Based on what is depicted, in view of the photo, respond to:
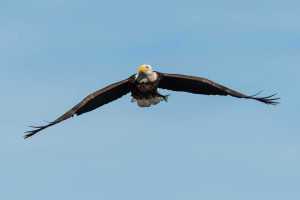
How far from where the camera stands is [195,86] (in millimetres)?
19578

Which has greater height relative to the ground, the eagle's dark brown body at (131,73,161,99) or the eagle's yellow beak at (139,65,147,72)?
the eagle's yellow beak at (139,65,147,72)

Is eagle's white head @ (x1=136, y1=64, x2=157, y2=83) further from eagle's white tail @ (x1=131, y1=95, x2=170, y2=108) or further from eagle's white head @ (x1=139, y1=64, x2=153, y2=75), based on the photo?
eagle's white tail @ (x1=131, y1=95, x2=170, y2=108)

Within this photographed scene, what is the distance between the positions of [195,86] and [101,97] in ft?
7.97

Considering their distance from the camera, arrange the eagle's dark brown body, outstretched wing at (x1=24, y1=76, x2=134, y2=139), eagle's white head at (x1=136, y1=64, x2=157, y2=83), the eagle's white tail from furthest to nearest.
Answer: the eagle's white tail < the eagle's dark brown body < eagle's white head at (x1=136, y1=64, x2=157, y2=83) < outstretched wing at (x1=24, y1=76, x2=134, y2=139)

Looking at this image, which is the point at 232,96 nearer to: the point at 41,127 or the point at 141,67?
the point at 141,67

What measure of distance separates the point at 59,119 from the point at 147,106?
8.96 ft

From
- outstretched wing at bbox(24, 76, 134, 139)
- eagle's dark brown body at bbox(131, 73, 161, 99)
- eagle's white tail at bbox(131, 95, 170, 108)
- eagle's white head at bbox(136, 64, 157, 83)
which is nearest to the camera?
outstretched wing at bbox(24, 76, 134, 139)

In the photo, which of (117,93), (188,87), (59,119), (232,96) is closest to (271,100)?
(232,96)

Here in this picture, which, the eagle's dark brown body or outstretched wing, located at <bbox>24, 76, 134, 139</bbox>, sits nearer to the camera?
outstretched wing, located at <bbox>24, 76, 134, 139</bbox>

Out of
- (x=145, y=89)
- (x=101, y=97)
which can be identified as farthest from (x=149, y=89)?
(x=101, y=97)

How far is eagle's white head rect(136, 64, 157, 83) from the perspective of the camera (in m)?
18.8

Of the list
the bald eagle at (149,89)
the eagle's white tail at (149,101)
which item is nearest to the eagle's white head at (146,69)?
the bald eagle at (149,89)

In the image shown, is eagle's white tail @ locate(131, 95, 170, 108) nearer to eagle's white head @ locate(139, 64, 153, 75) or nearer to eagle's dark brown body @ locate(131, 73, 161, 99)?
eagle's dark brown body @ locate(131, 73, 161, 99)

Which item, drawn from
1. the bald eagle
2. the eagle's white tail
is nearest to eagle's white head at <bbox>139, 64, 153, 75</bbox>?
the bald eagle
